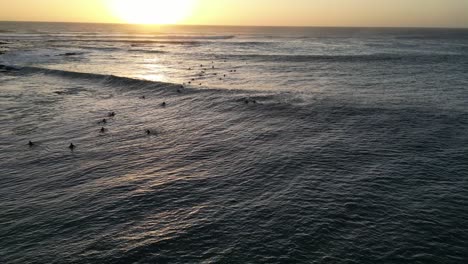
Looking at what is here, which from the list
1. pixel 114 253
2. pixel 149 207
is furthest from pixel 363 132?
pixel 114 253

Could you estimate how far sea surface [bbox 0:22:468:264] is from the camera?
1758cm

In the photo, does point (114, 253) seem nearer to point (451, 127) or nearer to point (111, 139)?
point (111, 139)

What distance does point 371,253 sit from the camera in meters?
17.0

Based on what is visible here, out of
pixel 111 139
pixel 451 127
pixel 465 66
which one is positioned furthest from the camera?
pixel 465 66

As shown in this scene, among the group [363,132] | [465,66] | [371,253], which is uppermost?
[465,66]

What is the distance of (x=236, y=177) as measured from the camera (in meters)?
25.0

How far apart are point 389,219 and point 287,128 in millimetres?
17169

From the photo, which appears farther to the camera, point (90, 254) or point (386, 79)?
point (386, 79)

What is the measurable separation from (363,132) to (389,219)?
15.6 metres

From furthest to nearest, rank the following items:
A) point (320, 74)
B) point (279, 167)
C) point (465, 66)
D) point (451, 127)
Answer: point (465, 66), point (320, 74), point (451, 127), point (279, 167)

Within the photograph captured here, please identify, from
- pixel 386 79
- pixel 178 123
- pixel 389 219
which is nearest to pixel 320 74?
pixel 386 79

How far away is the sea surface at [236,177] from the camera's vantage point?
17578mm

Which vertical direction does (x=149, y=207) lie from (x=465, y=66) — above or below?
below

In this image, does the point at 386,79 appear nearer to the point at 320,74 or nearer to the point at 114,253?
the point at 320,74
